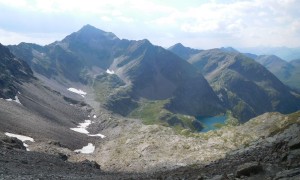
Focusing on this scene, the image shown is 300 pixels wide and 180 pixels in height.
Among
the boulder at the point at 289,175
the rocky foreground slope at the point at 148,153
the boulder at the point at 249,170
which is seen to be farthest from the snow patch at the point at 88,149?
the boulder at the point at 289,175

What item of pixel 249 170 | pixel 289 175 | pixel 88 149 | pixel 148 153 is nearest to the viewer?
pixel 289 175

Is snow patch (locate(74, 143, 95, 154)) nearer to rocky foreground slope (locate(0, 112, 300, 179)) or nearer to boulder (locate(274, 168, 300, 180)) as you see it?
rocky foreground slope (locate(0, 112, 300, 179))

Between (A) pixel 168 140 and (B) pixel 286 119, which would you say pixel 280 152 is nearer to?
(B) pixel 286 119

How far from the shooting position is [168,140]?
133125 millimetres

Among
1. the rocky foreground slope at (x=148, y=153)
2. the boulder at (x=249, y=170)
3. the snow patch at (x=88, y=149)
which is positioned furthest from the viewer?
the snow patch at (x=88, y=149)

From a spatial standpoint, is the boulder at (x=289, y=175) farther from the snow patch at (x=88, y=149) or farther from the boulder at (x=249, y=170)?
the snow patch at (x=88, y=149)

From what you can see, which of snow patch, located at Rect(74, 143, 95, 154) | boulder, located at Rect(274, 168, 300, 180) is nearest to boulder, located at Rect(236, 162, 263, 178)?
boulder, located at Rect(274, 168, 300, 180)

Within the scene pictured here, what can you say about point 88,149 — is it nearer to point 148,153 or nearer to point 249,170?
point 148,153

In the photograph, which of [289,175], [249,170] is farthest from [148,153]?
[289,175]

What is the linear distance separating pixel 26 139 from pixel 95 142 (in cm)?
3829

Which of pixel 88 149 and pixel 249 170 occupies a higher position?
pixel 249 170

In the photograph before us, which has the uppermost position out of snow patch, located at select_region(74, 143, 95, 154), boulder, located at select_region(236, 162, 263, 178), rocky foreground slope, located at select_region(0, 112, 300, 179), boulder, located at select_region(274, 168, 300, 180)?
boulder, located at select_region(274, 168, 300, 180)

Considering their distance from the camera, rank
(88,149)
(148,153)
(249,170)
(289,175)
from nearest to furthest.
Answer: (289,175)
(249,170)
(148,153)
(88,149)

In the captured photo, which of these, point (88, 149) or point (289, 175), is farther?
point (88, 149)
